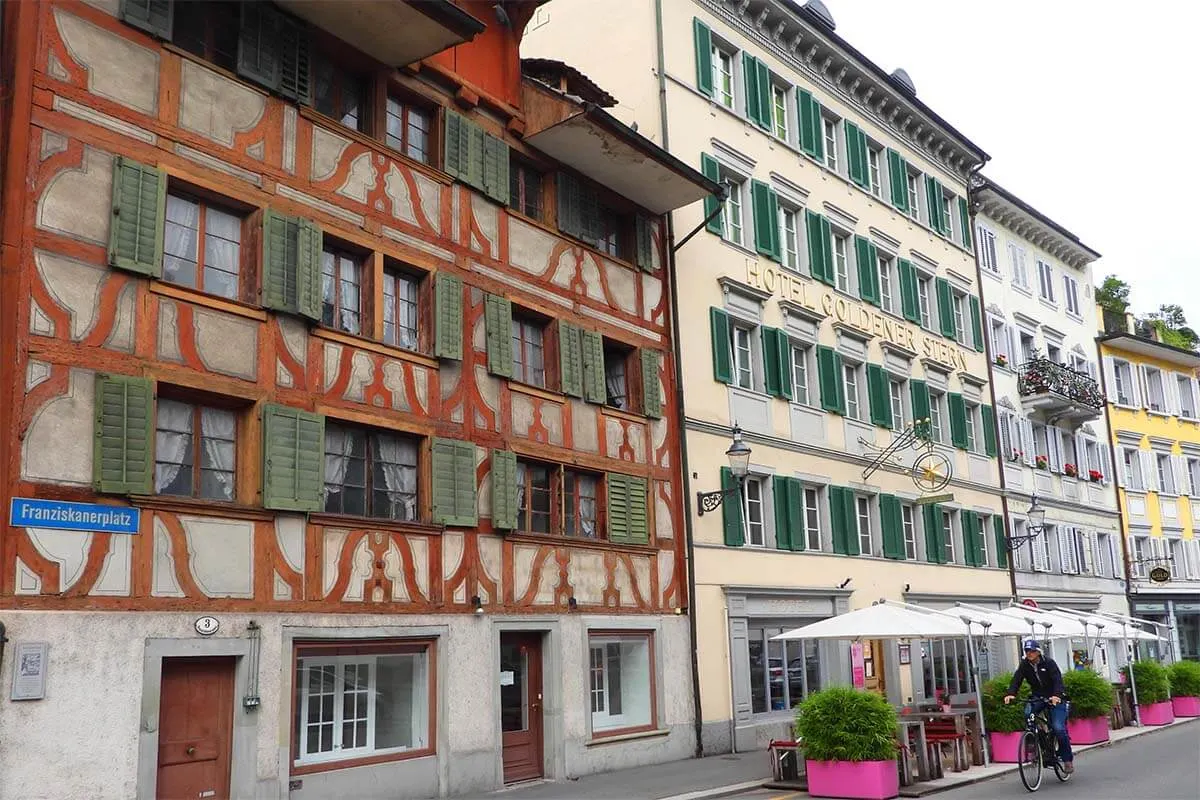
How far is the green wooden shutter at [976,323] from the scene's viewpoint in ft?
109

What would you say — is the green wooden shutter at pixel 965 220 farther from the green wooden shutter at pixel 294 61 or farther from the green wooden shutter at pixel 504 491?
the green wooden shutter at pixel 294 61

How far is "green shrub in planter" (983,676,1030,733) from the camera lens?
17719 mm

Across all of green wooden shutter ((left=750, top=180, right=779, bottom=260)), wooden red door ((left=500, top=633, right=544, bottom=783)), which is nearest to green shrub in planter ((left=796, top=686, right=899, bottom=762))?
wooden red door ((left=500, top=633, right=544, bottom=783))

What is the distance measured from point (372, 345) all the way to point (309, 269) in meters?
1.31

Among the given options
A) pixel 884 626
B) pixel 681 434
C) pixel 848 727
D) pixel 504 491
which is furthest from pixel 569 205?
pixel 848 727

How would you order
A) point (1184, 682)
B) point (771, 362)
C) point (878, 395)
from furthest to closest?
point (878, 395) < point (1184, 682) < point (771, 362)

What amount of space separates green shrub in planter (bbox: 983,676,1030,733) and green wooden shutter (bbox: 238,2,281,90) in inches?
524

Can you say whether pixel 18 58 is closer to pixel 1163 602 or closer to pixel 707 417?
pixel 707 417

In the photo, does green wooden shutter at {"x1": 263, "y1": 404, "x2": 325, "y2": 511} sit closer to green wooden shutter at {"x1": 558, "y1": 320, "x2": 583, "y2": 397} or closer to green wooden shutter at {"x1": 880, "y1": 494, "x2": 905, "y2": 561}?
green wooden shutter at {"x1": 558, "y1": 320, "x2": 583, "y2": 397}

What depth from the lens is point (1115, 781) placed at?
14.9 metres

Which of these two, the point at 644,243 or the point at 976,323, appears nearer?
the point at 644,243

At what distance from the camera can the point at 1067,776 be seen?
49.1 feet

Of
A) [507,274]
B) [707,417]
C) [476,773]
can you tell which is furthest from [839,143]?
[476,773]

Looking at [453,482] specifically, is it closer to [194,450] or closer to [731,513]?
[194,450]
